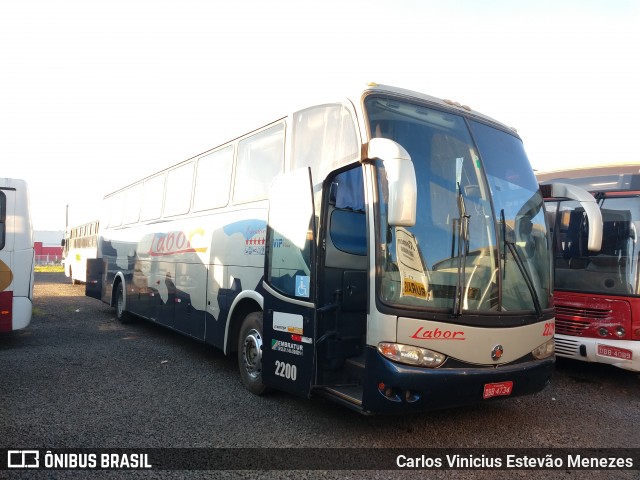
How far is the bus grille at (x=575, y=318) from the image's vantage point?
745 centimetres

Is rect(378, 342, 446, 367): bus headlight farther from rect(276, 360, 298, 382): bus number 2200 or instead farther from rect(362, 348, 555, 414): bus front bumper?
rect(276, 360, 298, 382): bus number 2200

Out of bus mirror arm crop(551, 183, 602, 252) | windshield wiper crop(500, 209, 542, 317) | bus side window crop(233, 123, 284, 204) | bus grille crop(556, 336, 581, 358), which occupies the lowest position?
bus grille crop(556, 336, 581, 358)

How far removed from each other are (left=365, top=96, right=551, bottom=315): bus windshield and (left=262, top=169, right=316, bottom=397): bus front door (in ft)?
3.27

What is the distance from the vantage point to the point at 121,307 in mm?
12008

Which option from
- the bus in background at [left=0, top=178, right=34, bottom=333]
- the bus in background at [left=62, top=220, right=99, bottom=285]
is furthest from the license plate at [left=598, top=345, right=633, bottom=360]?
the bus in background at [left=62, top=220, right=99, bottom=285]

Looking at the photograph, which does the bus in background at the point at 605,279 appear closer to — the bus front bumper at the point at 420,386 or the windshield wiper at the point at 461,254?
the bus front bumper at the point at 420,386

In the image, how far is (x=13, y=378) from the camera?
687cm

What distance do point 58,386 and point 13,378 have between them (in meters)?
0.82

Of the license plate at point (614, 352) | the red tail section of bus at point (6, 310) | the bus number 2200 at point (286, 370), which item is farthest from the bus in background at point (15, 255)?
the license plate at point (614, 352)

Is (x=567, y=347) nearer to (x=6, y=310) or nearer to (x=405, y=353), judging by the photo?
(x=405, y=353)

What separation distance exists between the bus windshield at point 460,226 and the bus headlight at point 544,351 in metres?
0.37

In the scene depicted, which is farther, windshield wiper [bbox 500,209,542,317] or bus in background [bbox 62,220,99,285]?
bus in background [bbox 62,220,99,285]

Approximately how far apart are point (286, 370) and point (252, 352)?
1.05 m

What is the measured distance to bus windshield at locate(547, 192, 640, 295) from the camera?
24.2 feet
